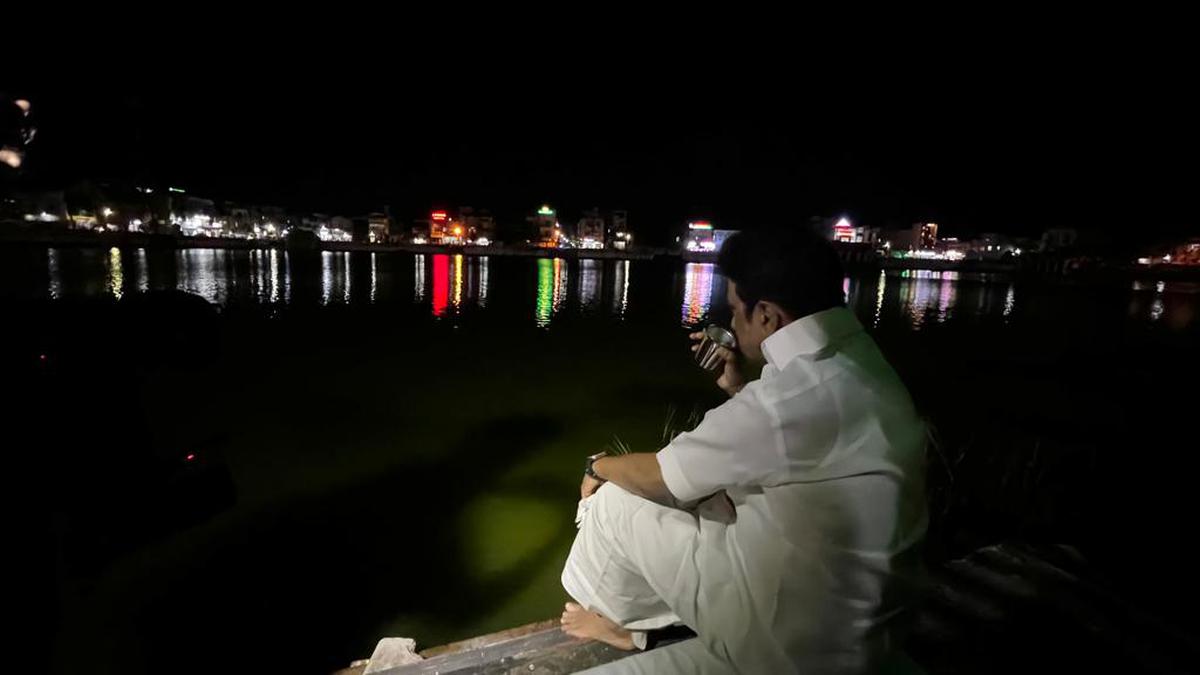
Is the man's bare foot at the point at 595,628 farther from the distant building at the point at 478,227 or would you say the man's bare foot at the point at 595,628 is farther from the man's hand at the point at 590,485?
the distant building at the point at 478,227

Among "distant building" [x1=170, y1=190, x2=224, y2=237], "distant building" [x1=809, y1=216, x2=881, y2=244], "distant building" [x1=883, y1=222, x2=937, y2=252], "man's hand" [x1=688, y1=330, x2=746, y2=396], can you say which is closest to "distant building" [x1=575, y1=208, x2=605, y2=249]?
"distant building" [x1=809, y1=216, x2=881, y2=244]

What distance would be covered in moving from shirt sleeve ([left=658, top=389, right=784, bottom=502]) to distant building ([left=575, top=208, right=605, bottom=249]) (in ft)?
260

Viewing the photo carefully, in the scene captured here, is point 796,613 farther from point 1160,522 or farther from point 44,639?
point 1160,522

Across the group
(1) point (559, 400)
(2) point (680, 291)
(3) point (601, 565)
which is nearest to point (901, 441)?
(3) point (601, 565)

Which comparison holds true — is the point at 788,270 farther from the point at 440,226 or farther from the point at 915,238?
the point at 440,226

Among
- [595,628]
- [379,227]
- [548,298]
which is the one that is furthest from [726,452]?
[379,227]

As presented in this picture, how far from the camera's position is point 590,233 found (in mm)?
82438

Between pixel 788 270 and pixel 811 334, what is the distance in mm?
176

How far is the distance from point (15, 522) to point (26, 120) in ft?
3.35

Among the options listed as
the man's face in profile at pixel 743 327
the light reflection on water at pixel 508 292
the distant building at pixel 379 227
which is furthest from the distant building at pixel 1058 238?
the distant building at pixel 379 227

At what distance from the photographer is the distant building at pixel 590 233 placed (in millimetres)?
80812

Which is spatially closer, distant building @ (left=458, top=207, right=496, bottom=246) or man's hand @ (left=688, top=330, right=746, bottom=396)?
man's hand @ (left=688, top=330, right=746, bottom=396)

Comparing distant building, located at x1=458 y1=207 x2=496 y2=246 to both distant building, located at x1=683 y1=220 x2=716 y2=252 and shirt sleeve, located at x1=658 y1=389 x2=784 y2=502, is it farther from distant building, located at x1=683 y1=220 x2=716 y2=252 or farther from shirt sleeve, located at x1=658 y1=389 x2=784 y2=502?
shirt sleeve, located at x1=658 y1=389 x2=784 y2=502

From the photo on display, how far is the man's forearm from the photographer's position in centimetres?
153
